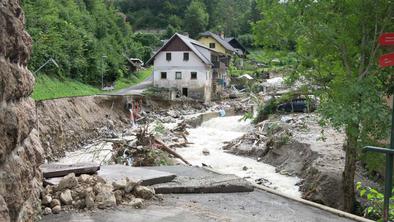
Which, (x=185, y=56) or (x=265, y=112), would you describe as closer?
(x=265, y=112)

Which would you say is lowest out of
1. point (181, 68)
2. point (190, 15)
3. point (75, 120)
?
point (75, 120)

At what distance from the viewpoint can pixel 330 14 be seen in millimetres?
10648

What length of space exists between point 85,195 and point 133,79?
47.9 meters

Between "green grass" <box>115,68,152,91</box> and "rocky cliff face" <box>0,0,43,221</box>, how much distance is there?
4340 centimetres

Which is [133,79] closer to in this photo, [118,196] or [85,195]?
[118,196]

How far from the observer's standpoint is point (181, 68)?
50000 mm

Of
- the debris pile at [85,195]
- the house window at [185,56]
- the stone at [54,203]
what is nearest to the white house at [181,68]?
the house window at [185,56]

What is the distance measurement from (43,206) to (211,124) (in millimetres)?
28843

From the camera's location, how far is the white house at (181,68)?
163 feet

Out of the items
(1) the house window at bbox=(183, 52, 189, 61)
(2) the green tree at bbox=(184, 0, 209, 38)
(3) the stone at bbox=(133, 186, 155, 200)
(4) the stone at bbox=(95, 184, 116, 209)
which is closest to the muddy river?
(3) the stone at bbox=(133, 186, 155, 200)

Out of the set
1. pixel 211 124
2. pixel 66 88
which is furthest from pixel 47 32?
pixel 211 124

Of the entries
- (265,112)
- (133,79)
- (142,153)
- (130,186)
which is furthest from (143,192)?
(133,79)

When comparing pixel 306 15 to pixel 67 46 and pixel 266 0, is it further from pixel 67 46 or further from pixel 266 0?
pixel 67 46

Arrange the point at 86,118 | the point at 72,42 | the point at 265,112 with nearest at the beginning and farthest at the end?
the point at 86,118
the point at 265,112
the point at 72,42
